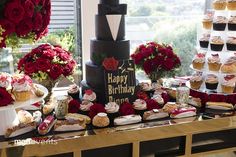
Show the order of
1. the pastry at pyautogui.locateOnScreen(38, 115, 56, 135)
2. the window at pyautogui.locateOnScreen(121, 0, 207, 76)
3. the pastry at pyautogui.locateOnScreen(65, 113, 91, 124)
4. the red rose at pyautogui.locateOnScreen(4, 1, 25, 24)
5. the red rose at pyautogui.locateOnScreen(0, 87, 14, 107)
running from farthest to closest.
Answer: the window at pyautogui.locateOnScreen(121, 0, 207, 76) → the pastry at pyautogui.locateOnScreen(65, 113, 91, 124) → the pastry at pyautogui.locateOnScreen(38, 115, 56, 135) → the red rose at pyautogui.locateOnScreen(0, 87, 14, 107) → the red rose at pyautogui.locateOnScreen(4, 1, 25, 24)

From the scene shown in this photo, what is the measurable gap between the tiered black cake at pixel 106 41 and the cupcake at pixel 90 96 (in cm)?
5

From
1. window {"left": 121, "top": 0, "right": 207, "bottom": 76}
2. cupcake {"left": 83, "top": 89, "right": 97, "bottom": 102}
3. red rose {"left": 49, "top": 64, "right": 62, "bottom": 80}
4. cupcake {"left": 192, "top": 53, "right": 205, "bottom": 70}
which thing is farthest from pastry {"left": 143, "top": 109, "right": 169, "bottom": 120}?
window {"left": 121, "top": 0, "right": 207, "bottom": 76}

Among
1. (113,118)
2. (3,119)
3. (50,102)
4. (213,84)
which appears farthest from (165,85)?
(3,119)

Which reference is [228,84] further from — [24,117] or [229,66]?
[24,117]

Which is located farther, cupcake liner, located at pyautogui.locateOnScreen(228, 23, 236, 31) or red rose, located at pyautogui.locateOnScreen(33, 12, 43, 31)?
cupcake liner, located at pyautogui.locateOnScreen(228, 23, 236, 31)

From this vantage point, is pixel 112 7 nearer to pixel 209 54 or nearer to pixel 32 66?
pixel 32 66

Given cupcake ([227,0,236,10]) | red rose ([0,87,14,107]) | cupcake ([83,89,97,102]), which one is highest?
cupcake ([227,0,236,10])

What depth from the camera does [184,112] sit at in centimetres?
157

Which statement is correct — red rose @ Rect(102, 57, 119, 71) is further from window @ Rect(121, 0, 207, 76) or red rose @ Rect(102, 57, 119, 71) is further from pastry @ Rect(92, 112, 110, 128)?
window @ Rect(121, 0, 207, 76)

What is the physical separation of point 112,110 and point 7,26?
2.17 feet

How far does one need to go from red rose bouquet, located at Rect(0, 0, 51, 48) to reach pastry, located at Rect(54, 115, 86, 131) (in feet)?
1.41

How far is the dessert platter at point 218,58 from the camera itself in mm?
1693

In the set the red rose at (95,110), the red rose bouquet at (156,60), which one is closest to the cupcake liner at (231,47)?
the red rose bouquet at (156,60)

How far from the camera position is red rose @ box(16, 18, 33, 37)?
1167mm
